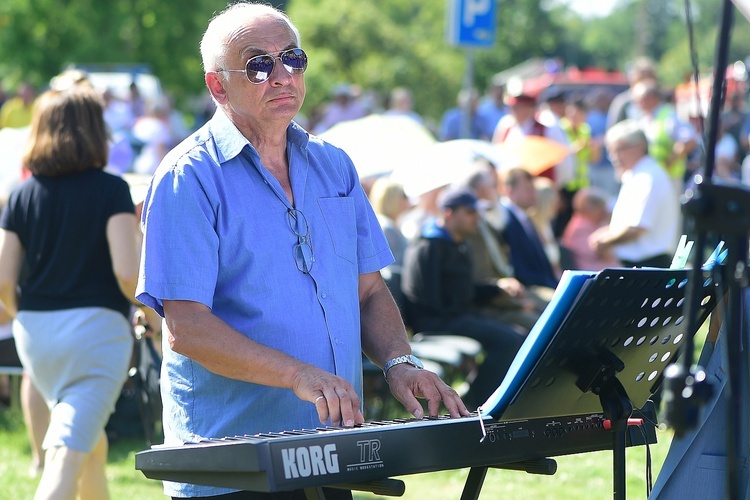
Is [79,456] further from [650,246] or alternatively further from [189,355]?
[650,246]

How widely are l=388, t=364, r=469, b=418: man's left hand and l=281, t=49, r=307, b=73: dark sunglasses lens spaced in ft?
2.75

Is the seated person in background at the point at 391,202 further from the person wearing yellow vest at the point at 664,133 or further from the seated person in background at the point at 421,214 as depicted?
the person wearing yellow vest at the point at 664,133

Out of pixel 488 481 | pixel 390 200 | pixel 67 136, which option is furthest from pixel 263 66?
pixel 390 200

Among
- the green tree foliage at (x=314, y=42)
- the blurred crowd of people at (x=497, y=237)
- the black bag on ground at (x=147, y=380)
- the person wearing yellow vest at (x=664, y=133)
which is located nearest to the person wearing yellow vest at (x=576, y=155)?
the blurred crowd of people at (x=497, y=237)

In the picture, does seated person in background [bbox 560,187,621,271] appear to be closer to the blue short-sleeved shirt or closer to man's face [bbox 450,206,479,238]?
man's face [bbox 450,206,479,238]

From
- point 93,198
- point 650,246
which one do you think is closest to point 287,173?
point 93,198

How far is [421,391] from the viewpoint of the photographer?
118 inches

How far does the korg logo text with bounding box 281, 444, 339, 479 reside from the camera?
235 centimetres

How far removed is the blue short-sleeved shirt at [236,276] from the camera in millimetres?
2830

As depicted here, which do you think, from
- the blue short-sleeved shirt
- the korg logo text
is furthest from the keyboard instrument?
the blue short-sleeved shirt

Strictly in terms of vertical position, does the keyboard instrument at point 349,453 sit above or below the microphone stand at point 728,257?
below

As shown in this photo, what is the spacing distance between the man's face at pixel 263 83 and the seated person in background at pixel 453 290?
182 inches

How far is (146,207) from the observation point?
116 inches

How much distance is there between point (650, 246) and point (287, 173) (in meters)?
6.07
